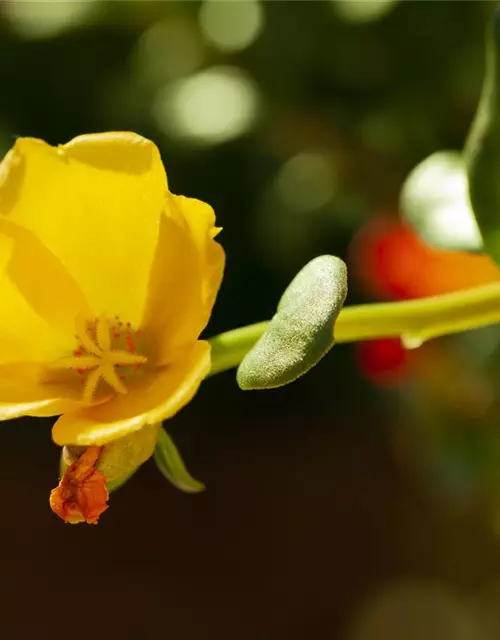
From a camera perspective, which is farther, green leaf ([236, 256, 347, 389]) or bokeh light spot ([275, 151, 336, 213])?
bokeh light spot ([275, 151, 336, 213])

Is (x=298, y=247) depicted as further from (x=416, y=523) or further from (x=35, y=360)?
(x=35, y=360)

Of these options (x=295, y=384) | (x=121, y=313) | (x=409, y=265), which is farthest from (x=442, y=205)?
(x=295, y=384)

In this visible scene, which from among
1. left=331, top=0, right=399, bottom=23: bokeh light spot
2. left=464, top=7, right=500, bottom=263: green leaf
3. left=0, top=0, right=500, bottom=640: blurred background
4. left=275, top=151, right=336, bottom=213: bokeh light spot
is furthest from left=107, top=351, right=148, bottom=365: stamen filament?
left=275, top=151, right=336, bottom=213: bokeh light spot

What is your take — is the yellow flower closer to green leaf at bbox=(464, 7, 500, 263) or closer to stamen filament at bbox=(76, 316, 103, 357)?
stamen filament at bbox=(76, 316, 103, 357)

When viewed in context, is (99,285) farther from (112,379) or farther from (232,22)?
(232,22)

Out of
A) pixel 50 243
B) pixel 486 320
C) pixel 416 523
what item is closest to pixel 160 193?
pixel 50 243

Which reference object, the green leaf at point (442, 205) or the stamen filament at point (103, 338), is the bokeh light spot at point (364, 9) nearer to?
the green leaf at point (442, 205)

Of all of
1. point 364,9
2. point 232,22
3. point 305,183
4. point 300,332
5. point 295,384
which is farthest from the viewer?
point 295,384

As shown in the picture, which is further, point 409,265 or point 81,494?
point 409,265
